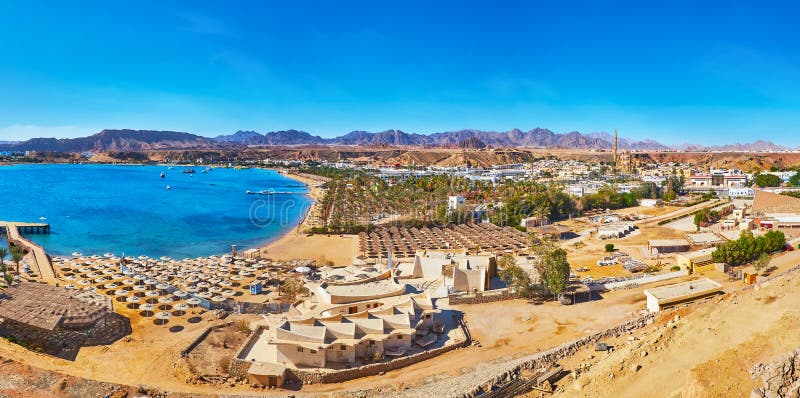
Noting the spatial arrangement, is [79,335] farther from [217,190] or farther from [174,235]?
[217,190]

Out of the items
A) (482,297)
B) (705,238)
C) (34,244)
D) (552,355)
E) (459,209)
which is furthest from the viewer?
(459,209)

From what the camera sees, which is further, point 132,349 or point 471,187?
point 471,187

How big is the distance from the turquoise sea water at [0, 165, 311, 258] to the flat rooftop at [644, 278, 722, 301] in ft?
101

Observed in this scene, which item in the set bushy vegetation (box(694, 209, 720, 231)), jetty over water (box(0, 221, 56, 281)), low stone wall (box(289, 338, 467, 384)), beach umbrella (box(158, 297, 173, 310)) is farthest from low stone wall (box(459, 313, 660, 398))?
bushy vegetation (box(694, 209, 720, 231))

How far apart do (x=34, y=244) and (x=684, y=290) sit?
1814 inches

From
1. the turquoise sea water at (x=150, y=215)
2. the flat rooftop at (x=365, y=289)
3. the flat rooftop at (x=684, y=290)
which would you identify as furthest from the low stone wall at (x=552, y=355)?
the turquoise sea water at (x=150, y=215)

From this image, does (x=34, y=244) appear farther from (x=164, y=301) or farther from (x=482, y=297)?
(x=482, y=297)

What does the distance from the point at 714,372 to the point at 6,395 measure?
19.0m

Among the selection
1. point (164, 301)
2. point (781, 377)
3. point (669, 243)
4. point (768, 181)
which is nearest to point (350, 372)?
point (781, 377)

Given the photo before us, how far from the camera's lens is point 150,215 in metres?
57.6

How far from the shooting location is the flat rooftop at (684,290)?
20170mm

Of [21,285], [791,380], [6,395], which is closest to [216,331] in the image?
[6,395]

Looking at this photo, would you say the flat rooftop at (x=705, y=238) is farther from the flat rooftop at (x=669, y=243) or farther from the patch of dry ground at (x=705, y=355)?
the patch of dry ground at (x=705, y=355)

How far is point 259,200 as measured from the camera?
2889 inches
